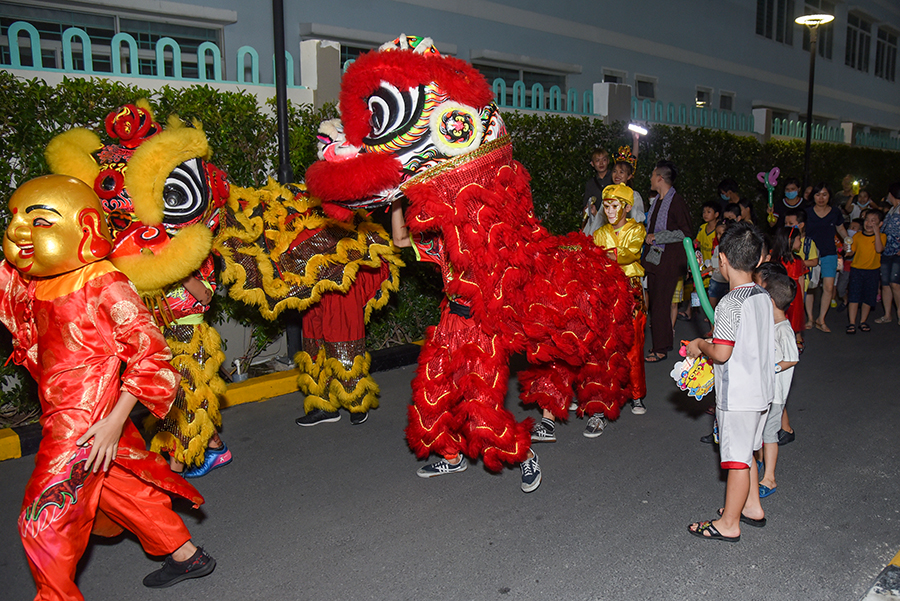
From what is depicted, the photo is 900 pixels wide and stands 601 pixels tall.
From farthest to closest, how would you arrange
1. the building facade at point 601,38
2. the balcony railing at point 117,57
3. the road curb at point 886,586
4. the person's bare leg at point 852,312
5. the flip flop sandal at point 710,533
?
the building facade at point 601,38 < the person's bare leg at point 852,312 < the balcony railing at point 117,57 < the flip flop sandal at point 710,533 < the road curb at point 886,586

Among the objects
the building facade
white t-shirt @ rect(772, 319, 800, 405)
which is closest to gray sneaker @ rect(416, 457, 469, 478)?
white t-shirt @ rect(772, 319, 800, 405)

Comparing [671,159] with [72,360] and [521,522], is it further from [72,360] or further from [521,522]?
[72,360]

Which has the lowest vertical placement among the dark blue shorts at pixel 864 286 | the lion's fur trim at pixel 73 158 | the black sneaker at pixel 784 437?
the black sneaker at pixel 784 437

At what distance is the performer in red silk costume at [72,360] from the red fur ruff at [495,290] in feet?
4.67

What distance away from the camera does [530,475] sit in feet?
13.5

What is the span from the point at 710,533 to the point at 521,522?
3.18 ft

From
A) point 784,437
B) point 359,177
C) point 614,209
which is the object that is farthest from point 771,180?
point 359,177

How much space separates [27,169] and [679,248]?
5636 millimetres

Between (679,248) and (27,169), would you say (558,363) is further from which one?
(27,169)

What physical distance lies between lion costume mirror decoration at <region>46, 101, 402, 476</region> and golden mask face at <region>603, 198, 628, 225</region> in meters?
1.66

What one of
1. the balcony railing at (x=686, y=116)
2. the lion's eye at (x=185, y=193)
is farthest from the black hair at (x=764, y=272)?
the balcony railing at (x=686, y=116)

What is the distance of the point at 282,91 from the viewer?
597cm

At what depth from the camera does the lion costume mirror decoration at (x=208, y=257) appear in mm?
3543

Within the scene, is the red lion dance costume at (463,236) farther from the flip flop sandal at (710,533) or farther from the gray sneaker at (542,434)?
the flip flop sandal at (710,533)
